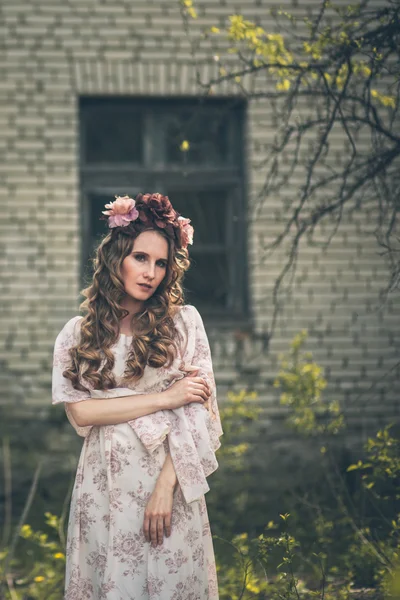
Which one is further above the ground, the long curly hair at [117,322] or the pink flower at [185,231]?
the pink flower at [185,231]

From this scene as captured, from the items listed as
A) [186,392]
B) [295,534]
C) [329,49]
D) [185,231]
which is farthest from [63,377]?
[295,534]

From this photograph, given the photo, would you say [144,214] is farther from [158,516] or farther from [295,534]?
[295,534]

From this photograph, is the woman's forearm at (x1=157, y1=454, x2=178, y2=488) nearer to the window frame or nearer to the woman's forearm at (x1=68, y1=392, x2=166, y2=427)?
the woman's forearm at (x1=68, y1=392, x2=166, y2=427)

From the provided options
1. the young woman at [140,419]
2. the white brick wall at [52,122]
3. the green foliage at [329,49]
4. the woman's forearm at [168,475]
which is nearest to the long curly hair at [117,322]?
the young woman at [140,419]

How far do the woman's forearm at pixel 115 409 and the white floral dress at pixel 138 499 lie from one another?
1.2 inches

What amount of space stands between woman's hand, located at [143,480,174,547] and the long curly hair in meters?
0.40

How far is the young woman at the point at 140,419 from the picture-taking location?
257 centimetres

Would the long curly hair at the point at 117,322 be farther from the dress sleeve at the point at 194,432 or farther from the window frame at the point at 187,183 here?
the window frame at the point at 187,183

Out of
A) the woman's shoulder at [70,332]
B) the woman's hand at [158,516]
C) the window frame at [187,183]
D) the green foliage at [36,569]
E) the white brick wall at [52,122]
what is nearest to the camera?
the woman's hand at [158,516]

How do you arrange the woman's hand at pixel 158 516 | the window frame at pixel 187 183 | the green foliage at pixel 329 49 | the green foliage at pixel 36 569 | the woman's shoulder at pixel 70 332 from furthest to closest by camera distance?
the window frame at pixel 187 183
the green foliage at pixel 36 569
the green foliage at pixel 329 49
the woman's shoulder at pixel 70 332
the woman's hand at pixel 158 516

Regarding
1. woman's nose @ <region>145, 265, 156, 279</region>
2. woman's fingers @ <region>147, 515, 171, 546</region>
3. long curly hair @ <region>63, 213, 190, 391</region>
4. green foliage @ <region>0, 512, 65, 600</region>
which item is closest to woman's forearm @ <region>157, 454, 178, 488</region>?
woman's fingers @ <region>147, 515, 171, 546</region>

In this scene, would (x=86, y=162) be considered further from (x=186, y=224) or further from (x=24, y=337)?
(x=186, y=224)

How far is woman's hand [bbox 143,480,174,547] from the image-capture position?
2.55 meters

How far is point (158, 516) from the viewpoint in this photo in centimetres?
255
